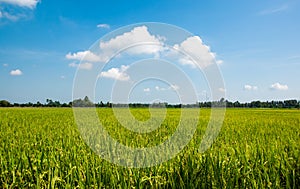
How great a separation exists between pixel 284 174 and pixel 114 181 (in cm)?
155

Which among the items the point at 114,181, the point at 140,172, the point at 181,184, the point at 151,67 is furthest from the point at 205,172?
the point at 151,67

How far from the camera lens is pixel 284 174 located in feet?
9.47

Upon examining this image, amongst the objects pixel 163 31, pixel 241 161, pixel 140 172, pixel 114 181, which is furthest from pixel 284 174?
pixel 163 31

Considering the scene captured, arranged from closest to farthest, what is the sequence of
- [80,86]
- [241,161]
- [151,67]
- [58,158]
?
[241,161] → [58,158] → [80,86] → [151,67]

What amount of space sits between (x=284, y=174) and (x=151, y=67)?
9.85 feet

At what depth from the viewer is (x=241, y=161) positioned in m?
3.29

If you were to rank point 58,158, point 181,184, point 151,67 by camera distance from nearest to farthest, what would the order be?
1. point 181,184
2. point 58,158
3. point 151,67

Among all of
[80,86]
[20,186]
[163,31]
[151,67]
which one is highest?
[163,31]

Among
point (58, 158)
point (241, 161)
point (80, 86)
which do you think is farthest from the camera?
point (80, 86)

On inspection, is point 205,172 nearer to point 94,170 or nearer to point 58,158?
point 94,170

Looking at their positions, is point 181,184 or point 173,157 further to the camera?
point 173,157

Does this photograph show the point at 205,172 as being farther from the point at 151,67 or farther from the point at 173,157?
the point at 151,67

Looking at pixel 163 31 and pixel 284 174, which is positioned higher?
pixel 163 31

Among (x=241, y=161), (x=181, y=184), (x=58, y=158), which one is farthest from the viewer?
(x=58, y=158)
